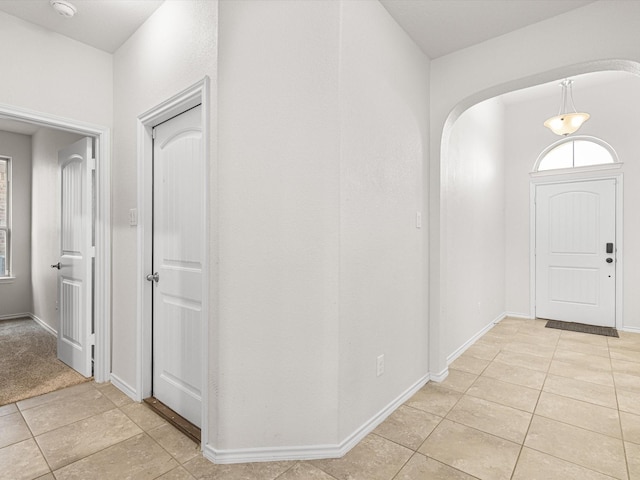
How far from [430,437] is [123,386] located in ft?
7.47

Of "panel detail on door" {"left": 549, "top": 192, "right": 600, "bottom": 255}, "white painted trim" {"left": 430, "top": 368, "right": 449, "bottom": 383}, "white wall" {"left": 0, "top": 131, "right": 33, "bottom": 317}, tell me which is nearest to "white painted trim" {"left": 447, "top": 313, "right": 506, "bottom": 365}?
"white painted trim" {"left": 430, "top": 368, "right": 449, "bottom": 383}

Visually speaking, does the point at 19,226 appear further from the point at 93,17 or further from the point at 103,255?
the point at 93,17

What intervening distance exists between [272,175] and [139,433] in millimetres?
1778

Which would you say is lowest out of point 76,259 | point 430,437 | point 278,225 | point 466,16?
point 430,437

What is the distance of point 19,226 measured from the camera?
4922 millimetres

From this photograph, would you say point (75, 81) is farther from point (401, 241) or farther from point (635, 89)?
point (635, 89)

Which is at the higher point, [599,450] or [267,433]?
[267,433]

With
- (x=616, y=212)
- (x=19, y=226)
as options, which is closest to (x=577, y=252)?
(x=616, y=212)

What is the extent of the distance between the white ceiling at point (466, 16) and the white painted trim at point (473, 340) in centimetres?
271

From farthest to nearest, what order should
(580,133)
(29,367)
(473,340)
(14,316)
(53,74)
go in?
1. (14,316)
2. (580,133)
3. (473,340)
4. (29,367)
5. (53,74)

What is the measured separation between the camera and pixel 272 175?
6.01 ft

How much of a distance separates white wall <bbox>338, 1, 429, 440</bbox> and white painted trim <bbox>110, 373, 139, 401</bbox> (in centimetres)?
166

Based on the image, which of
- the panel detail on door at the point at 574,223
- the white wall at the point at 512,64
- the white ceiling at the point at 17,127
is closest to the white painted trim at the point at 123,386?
the white wall at the point at 512,64

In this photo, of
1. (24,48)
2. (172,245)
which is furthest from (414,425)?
(24,48)
